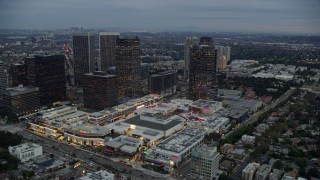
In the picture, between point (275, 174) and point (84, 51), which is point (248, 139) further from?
point (84, 51)

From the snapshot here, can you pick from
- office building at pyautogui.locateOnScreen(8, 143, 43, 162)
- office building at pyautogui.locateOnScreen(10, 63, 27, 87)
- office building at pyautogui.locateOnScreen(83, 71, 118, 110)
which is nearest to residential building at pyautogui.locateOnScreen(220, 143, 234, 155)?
office building at pyautogui.locateOnScreen(8, 143, 43, 162)

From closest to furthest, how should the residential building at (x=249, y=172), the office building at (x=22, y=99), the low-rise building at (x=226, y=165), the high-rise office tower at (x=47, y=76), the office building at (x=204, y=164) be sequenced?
the office building at (x=204, y=164), the residential building at (x=249, y=172), the low-rise building at (x=226, y=165), the office building at (x=22, y=99), the high-rise office tower at (x=47, y=76)

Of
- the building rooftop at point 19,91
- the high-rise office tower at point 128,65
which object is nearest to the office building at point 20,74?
the building rooftop at point 19,91

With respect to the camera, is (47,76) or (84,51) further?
(84,51)

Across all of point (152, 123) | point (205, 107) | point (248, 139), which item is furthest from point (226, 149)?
point (205, 107)

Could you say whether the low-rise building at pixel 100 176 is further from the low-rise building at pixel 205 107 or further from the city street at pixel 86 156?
the low-rise building at pixel 205 107

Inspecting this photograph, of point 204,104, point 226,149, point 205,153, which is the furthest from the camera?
point 204,104
